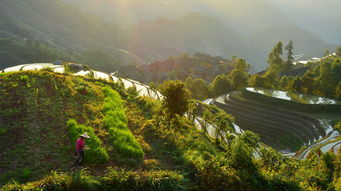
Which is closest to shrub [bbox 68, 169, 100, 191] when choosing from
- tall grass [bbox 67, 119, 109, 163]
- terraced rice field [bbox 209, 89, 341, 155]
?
tall grass [bbox 67, 119, 109, 163]

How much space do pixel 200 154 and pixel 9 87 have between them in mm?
15882

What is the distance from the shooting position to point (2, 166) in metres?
11.5

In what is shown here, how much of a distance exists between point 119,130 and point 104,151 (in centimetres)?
304

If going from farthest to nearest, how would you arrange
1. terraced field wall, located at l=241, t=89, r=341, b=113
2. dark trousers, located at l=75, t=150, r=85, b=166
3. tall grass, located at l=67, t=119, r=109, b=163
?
terraced field wall, located at l=241, t=89, r=341, b=113, tall grass, located at l=67, t=119, r=109, b=163, dark trousers, located at l=75, t=150, r=85, b=166

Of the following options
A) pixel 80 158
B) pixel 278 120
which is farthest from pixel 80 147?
pixel 278 120

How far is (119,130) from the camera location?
16031 mm

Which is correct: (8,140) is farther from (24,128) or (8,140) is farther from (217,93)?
(217,93)

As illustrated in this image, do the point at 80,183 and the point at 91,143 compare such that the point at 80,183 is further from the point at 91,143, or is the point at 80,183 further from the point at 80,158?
the point at 91,143

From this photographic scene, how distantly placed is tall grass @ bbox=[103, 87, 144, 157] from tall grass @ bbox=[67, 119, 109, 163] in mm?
1140

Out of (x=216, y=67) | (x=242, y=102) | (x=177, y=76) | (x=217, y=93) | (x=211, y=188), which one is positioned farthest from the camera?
(x=216, y=67)

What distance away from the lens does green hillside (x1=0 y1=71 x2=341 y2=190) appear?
34.5ft

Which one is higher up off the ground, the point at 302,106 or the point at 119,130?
the point at 302,106

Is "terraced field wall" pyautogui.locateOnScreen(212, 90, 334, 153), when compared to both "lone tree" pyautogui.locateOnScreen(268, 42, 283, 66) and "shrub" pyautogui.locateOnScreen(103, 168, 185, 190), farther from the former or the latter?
"lone tree" pyautogui.locateOnScreen(268, 42, 283, 66)

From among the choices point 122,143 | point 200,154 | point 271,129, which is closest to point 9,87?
point 122,143
